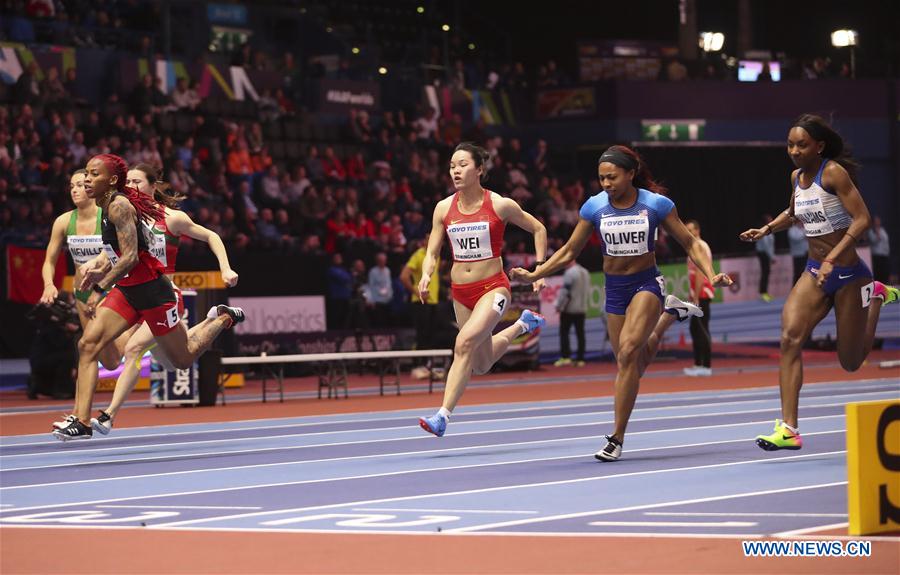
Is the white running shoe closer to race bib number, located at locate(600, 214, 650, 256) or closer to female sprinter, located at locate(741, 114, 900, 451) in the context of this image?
race bib number, located at locate(600, 214, 650, 256)

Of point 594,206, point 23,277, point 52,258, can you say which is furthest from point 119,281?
point 23,277

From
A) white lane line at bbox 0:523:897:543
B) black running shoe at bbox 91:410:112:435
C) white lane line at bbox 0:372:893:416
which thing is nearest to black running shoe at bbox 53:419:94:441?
black running shoe at bbox 91:410:112:435

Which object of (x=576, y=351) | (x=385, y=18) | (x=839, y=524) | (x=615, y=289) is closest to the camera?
(x=839, y=524)

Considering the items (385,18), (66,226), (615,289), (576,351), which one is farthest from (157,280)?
(385,18)

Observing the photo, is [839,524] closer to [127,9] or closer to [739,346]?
[739,346]

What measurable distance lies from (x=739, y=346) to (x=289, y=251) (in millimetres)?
9495

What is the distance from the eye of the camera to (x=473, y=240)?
38.6ft

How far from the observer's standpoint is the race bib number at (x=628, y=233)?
10242 mm

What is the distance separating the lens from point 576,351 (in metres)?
27.2

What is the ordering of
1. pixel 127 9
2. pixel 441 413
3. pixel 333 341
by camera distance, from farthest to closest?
pixel 127 9 → pixel 333 341 → pixel 441 413

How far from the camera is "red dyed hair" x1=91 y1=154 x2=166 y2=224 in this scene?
1113cm

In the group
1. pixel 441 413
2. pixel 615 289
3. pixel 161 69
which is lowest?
pixel 441 413

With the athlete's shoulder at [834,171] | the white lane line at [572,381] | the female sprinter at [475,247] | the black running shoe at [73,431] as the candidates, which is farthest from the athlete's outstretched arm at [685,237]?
the white lane line at [572,381]

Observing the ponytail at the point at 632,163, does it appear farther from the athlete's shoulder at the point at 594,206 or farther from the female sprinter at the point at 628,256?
the athlete's shoulder at the point at 594,206
